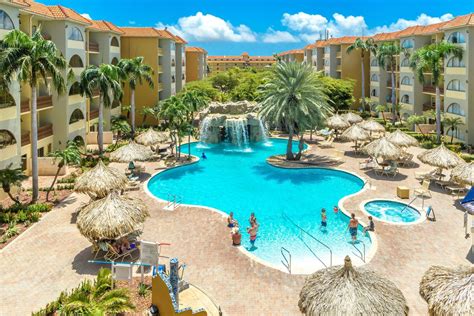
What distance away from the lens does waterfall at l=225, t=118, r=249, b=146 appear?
4875cm

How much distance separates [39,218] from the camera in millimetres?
23344

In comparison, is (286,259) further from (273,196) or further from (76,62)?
(76,62)

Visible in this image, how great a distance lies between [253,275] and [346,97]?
49.5 meters

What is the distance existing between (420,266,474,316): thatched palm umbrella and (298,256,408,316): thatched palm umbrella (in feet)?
3.18

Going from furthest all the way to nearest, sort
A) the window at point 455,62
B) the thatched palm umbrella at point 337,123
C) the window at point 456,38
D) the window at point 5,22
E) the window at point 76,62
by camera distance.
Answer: the thatched palm umbrella at point 337,123
the window at point 455,62
the window at point 456,38
the window at point 76,62
the window at point 5,22

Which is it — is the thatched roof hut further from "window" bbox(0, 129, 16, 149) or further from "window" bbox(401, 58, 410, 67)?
"window" bbox(401, 58, 410, 67)

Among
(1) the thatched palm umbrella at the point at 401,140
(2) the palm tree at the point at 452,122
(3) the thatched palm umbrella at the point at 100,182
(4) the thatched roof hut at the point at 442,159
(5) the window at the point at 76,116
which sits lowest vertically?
(3) the thatched palm umbrella at the point at 100,182

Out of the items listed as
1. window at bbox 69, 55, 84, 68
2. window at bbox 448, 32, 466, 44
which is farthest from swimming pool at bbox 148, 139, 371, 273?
window at bbox 448, 32, 466, 44

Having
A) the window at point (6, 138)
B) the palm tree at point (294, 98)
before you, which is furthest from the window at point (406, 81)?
the window at point (6, 138)

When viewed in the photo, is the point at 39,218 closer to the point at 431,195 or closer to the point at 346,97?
the point at 431,195

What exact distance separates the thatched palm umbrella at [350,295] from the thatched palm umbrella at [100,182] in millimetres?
15261

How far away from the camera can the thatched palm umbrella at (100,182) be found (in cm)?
2347

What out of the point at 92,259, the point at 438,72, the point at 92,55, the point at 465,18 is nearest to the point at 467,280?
the point at 92,259

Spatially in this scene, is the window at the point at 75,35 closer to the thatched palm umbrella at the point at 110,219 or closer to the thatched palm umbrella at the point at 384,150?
the thatched palm umbrella at the point at 110,219
